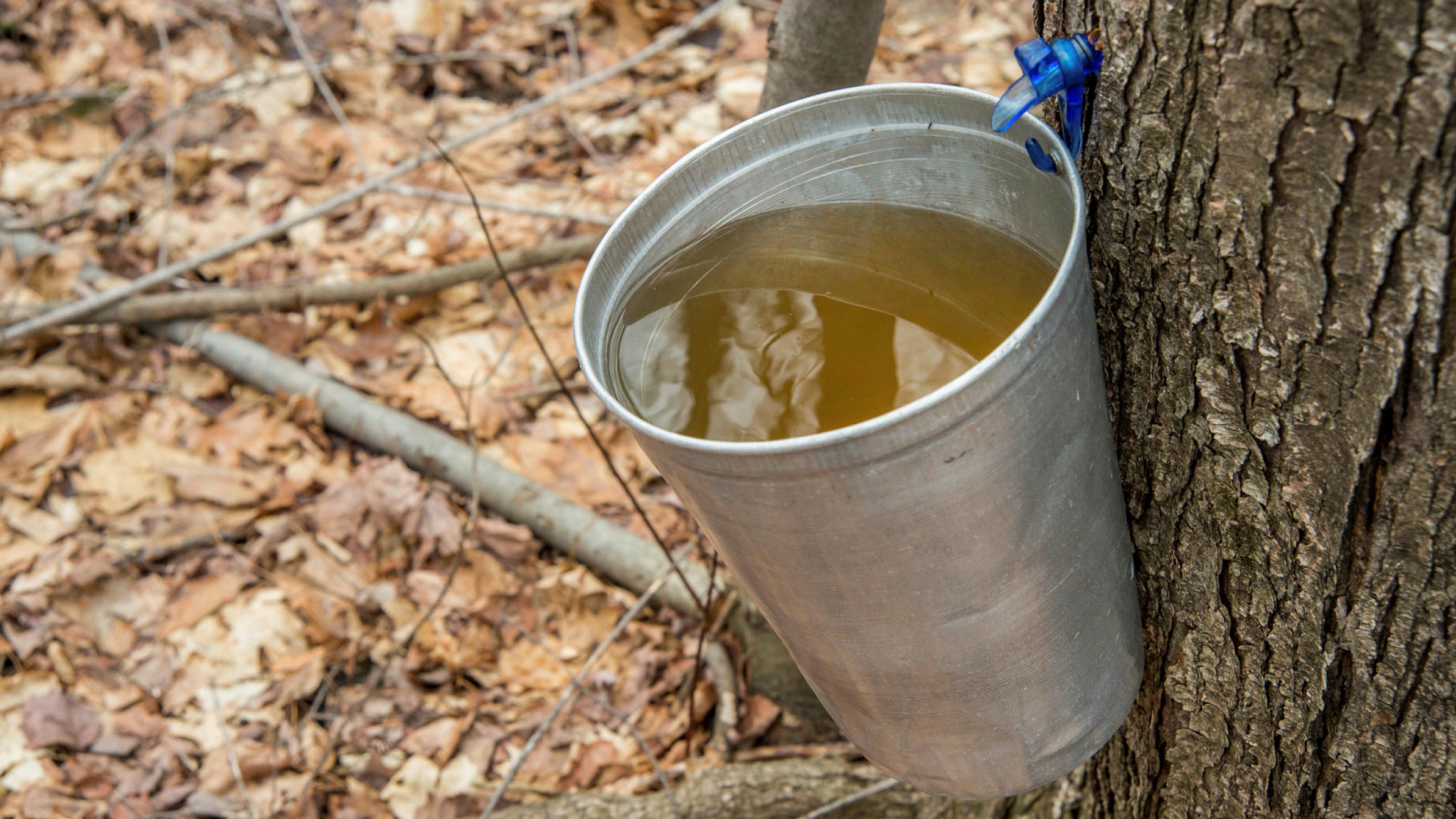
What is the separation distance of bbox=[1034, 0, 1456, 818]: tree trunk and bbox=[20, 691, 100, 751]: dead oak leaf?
2.28 meters

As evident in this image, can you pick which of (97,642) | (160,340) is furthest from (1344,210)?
(160,340)

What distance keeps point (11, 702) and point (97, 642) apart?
0.67 feet

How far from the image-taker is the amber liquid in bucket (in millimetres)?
1021

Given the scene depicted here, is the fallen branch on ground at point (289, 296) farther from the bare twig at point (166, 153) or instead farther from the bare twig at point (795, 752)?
the bare twig at point (795, 752)

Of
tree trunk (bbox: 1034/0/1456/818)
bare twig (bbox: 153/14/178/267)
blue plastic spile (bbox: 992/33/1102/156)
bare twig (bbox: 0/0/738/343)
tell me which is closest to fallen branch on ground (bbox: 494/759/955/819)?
tree trunk (bbox: 1034/0/1456/818)

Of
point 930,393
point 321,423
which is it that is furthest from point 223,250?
point 930,393

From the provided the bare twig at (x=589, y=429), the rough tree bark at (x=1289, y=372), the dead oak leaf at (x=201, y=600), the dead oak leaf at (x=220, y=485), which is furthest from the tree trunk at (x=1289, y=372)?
the dead oak leaf at (x=220, y=485)

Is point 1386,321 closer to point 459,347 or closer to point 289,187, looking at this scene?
point 459,347

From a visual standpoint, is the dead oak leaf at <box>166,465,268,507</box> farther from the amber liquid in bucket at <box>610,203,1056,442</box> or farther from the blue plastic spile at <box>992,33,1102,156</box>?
the blue plastic spile at <box>992,33,1102,156</box>

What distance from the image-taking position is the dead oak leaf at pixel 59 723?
228cm

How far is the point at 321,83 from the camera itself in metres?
3.66

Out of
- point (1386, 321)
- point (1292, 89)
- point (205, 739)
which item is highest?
point (1292, 89)

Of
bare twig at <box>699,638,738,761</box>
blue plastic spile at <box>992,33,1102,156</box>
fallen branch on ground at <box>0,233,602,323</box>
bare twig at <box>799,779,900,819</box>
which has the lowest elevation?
bare twig at <box>699,638,738,761</box>

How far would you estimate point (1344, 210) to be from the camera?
820 mm
